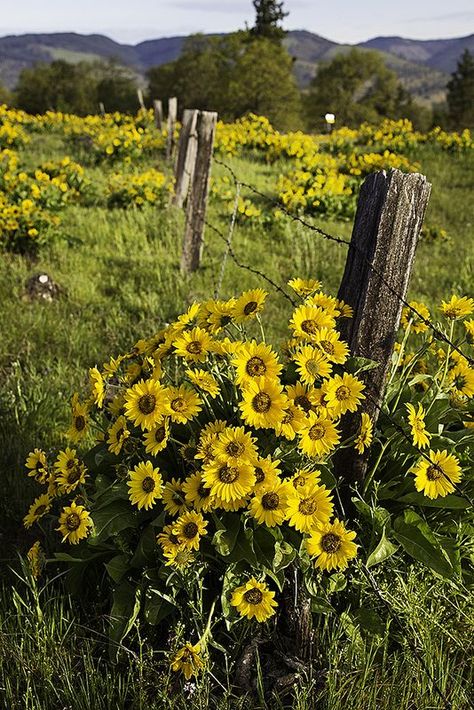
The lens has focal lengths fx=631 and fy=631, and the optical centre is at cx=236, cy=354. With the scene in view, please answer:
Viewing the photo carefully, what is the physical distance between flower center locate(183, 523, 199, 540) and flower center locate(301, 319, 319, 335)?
0.80 meters

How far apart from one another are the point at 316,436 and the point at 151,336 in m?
3.07

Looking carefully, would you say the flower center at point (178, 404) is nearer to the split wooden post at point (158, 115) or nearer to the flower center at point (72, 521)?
the flower center at point (72, 521)

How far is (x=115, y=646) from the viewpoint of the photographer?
2.26m

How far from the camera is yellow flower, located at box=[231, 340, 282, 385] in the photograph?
2.12 meters

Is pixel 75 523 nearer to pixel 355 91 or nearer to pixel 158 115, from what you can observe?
pixel 158 115

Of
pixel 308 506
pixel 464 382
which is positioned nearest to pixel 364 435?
pixel 308 506

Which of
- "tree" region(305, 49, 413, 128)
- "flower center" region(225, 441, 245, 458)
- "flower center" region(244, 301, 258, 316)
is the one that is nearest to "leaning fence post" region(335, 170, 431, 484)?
"flower center" region(244, 301, 258, 316)

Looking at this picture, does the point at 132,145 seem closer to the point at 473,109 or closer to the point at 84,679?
the point at 84,679

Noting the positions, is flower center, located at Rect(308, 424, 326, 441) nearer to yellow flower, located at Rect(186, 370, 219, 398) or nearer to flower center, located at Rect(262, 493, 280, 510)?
flower center, located at Rect(262, 493, 280, 510)

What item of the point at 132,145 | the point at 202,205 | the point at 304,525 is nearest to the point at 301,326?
the point at 304,525

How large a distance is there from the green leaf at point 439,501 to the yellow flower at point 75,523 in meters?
1.20

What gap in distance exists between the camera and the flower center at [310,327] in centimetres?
232

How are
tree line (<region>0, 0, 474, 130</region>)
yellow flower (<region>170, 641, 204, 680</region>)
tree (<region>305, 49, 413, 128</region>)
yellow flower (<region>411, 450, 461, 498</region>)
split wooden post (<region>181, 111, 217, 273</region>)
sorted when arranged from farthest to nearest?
1. tree (<region>305, 49, 413, 128</region>)
2. tree line (<region>0, 0, 474, 130</region>)
3. split wooden post (<region>181, 111, 217, 273</region>)
4. yellow flower (<region>411, 450, 461, 498</region>)
5. yellow flower (<region>170, 641, 204, 680</region>)

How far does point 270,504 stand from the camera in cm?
206
